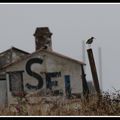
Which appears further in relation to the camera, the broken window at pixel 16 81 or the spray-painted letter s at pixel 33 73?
the broken window at pixel 16 81

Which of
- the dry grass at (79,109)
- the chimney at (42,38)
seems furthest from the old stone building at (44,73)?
the dry grass at (79,109)

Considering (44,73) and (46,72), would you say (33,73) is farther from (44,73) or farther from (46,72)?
(46,72)

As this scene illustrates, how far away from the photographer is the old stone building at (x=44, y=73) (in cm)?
2836

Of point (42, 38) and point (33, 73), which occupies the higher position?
point (42, 38)

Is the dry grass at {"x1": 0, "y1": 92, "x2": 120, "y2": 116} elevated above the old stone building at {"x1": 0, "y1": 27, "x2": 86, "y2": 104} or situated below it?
below

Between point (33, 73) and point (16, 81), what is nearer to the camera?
point (33, 73)

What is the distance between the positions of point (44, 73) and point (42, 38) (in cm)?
231

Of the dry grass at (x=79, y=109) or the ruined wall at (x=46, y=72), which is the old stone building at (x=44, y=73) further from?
the dry grass at (x=79, y=109)

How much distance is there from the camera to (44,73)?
28.6 meters

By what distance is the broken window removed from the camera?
1145 inches

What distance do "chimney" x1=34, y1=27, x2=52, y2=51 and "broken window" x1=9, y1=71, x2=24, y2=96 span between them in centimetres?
221

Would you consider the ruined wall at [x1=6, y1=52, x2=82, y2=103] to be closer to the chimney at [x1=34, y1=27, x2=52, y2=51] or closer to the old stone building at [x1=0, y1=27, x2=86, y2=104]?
the old stone building at [x1=0, y1=27, x2=86, y2=104]

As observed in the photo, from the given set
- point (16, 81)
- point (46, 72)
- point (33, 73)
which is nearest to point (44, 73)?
point (46, 72)

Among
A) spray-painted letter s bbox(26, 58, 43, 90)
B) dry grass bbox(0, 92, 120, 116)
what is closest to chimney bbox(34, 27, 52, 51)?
spray-painted letter s bbox(26, 58, 43, 90)
